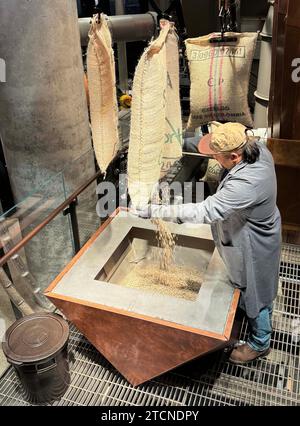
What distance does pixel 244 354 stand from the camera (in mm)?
2744

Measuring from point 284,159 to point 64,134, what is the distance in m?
1.92

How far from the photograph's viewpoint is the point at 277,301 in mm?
3211

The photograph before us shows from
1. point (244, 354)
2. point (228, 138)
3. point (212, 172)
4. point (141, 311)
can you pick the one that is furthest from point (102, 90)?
point (212, 172)

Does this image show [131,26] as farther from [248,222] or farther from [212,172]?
[248,222]

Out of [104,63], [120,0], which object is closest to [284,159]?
[104,63]

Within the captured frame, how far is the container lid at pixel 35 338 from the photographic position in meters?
2.45

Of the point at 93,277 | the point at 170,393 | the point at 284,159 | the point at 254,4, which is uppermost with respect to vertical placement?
the point at 254,4

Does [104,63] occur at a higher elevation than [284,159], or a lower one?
higher

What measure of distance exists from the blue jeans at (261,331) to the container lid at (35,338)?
1.22 meters

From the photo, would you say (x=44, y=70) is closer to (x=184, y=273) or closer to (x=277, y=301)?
(x=184, y=273)

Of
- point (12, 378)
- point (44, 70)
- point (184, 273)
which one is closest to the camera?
point (12, 378)

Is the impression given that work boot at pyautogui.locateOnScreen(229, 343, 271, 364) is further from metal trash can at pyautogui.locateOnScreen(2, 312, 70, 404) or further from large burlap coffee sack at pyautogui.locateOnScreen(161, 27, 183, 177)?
large burlap coffee sack at pyautogui.locateOnScreen(161, 27, 183, 177)

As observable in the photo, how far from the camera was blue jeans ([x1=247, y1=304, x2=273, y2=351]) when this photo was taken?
2.63 metres

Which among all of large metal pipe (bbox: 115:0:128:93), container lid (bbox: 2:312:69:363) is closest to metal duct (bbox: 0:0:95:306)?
container lid (bbox: 2:312:69:363)
